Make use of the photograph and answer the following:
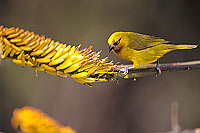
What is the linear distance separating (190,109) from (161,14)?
92 centimetres

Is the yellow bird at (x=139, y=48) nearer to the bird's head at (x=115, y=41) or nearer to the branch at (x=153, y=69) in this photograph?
the bird's head at (x=115, y=41)

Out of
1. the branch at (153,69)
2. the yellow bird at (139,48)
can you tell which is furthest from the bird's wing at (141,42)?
the branch at (153,69)

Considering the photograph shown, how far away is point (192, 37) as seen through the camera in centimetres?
244

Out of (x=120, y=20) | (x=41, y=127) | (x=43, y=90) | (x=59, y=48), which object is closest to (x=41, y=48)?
(x=59, y=48)

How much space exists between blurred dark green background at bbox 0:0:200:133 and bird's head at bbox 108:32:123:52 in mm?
1075

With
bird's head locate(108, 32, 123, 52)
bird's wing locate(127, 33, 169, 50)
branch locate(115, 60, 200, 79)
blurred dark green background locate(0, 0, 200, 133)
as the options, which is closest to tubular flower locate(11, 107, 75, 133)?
branch locate(115, 60, 200, 79)

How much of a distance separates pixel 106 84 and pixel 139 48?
43.4 inches

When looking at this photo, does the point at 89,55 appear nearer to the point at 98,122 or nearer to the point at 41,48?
the point at 41,48

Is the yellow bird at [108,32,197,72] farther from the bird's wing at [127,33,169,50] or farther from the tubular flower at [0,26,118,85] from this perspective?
the tubular flower at [0,26,118,85]

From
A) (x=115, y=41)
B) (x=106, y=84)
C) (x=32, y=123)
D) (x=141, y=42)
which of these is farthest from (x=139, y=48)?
(x=106, y=84)

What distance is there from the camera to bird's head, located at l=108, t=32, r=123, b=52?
3.68 feet

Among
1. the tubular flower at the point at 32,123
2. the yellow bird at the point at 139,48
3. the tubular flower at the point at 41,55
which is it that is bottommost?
the tubular flower at the point at 32,123

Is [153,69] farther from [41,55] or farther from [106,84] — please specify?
[106,84]

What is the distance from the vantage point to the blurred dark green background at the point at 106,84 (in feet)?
7.17
